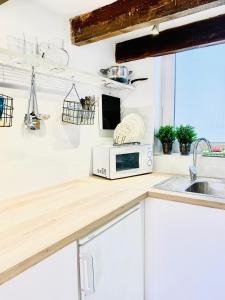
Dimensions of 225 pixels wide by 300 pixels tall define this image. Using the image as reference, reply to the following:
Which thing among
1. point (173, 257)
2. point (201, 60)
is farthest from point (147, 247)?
point (201, 60)

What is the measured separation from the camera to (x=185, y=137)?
75.0 inches

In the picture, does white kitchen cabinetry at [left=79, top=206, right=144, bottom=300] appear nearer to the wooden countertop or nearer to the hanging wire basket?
the wooden countertop

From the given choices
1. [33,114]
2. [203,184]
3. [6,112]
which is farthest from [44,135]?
[203,184]

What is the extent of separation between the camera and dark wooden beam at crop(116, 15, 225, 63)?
161 cm

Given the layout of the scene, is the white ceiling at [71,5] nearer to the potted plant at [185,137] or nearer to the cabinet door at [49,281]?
the potted plant at [185,137]

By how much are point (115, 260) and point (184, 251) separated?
42 centimetres

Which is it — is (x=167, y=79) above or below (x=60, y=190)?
above

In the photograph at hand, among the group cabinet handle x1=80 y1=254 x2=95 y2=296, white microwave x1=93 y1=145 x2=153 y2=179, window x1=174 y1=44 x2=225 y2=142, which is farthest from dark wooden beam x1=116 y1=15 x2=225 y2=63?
cabinet handle x1=80 y1=254 x2=95 y2=296

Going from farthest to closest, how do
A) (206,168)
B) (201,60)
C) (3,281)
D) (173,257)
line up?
1. (201,60)
2. (206,168)
3. (173,257)
4. (3,281)

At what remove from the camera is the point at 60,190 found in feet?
4.82

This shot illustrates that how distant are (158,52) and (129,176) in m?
1.01

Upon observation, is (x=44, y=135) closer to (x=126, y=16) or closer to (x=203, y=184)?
(x=126, y=16)

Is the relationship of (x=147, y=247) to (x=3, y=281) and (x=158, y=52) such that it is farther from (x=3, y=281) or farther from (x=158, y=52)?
(x=158, y=52)

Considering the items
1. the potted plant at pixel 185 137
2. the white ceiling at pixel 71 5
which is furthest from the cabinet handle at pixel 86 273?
the white ceiling at pixel 71 5
